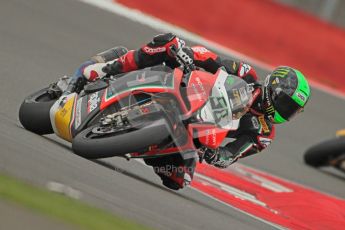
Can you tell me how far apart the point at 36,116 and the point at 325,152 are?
17.5 ft

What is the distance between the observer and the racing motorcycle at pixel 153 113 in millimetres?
6180

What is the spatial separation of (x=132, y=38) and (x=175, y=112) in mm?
7186

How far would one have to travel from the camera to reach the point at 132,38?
13383 millimetres

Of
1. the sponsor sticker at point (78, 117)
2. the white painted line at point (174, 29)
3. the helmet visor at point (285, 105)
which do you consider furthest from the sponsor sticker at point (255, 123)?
the white painted line at point (174, 29)

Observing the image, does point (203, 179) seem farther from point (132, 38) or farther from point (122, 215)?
point (132, 38)

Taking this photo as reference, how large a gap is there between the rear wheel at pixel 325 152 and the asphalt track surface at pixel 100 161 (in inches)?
5.3

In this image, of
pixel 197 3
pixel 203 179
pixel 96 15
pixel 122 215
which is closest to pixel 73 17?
pixel 96 15

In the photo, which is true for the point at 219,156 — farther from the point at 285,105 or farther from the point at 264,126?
the point at 285,105

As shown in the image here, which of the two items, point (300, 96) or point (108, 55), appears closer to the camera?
point (300, 96)

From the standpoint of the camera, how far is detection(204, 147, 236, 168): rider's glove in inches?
270

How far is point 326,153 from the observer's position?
11383mm

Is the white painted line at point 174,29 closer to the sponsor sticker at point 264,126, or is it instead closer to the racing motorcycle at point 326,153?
the racing motorcycle at point 326,153

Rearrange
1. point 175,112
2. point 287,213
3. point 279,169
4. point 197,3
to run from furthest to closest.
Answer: point 197,3
point 279,169
point 287,213
point 175,112

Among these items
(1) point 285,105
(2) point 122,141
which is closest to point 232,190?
(1) point 285,105
